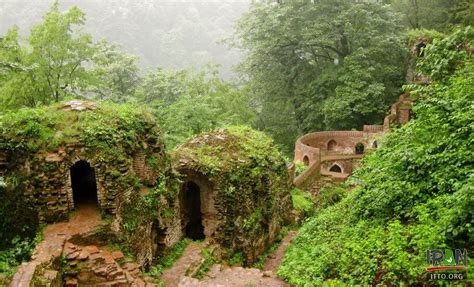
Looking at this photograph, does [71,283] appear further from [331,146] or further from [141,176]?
[331,146]

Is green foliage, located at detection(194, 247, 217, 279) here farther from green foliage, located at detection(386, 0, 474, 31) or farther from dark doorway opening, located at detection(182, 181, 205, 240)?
green foliage, located at detection(386, 0, 474, 31)

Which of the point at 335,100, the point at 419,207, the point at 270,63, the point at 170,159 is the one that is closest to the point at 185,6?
the point at 270,63

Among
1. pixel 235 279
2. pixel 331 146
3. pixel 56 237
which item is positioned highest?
pixel 331 146

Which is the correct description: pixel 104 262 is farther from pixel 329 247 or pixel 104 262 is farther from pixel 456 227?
pixel 456 227

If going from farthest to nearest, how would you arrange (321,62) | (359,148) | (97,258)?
(321,62) < (359,148) < (97,258)

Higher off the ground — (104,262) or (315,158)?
(315,158)

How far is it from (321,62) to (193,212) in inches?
780

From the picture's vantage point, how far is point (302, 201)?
1862 centimetres

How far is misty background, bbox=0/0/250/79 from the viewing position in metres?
63.5

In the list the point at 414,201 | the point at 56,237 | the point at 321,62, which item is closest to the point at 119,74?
the point at 321,62

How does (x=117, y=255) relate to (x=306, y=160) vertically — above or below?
below

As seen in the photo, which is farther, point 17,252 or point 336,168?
point 336,168

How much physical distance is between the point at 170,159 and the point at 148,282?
3.93 metres

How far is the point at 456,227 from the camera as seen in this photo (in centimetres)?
589
